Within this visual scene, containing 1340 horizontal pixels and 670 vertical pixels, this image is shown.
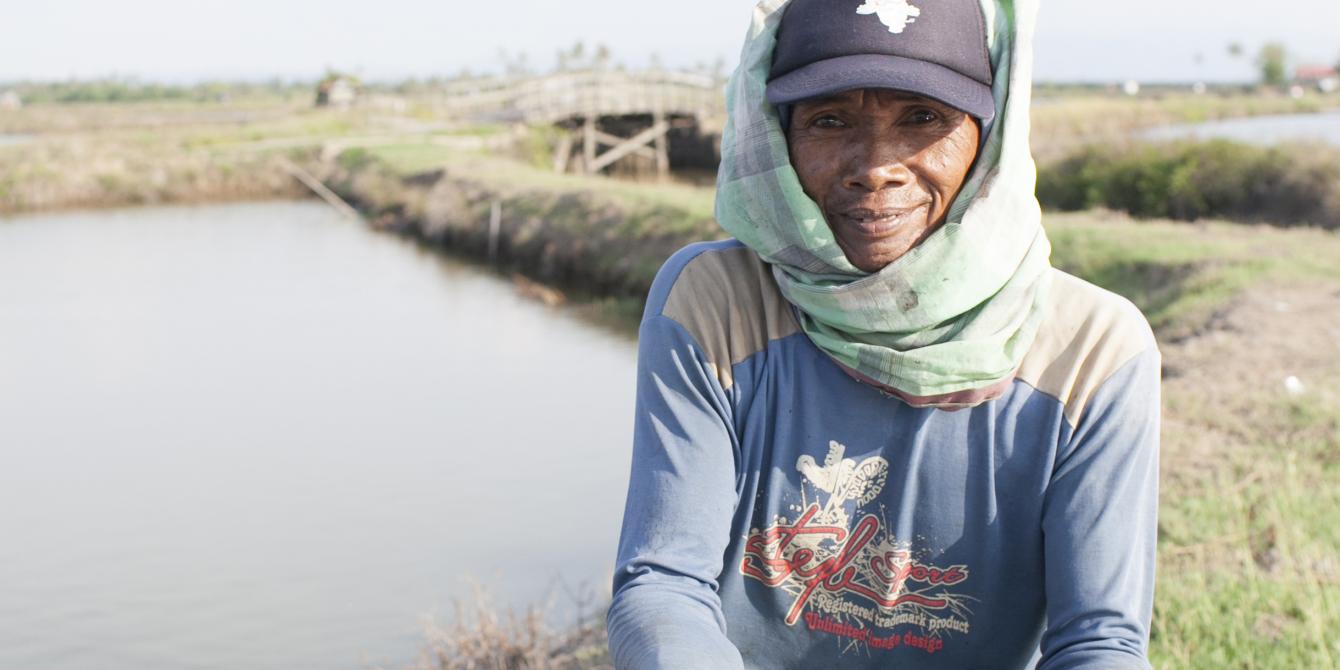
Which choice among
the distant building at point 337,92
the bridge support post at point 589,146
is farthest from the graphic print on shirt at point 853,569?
the distant building at point 337,92

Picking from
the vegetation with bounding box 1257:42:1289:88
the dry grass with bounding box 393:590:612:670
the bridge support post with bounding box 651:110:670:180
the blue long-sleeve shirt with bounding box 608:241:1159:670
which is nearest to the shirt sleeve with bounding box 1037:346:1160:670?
the blue long-sleeve shirt with bounding box 608:241:1159:670

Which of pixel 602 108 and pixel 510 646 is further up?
pixel 602 108

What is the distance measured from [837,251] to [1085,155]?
54.3 ft

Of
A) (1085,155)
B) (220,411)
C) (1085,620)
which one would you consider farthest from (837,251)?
(1085,155)

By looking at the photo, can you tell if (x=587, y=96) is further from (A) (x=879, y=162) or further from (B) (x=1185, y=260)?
(A) (x=879, y=162)

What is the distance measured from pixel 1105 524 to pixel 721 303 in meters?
0.55

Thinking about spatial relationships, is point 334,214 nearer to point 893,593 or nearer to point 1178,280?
point 1178,280

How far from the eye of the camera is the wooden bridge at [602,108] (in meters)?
28.1

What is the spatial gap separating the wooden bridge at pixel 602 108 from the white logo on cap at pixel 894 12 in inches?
1035

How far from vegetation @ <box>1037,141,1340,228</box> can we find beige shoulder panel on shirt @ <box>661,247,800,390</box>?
527 inches

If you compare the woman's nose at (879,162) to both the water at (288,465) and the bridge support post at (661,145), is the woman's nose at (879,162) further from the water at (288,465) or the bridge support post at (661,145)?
the bridge support post at (661,145)

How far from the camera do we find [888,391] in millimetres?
1638

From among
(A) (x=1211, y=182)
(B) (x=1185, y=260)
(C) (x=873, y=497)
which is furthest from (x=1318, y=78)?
(C) (x=873, y=497)

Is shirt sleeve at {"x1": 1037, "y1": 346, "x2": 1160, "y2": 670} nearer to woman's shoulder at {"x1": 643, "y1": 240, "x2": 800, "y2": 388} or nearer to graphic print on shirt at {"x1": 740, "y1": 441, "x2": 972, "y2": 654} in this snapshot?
graphic print on shirt at {"x1": 740, "y1": 441, "x2": 972, "y2": 654}
